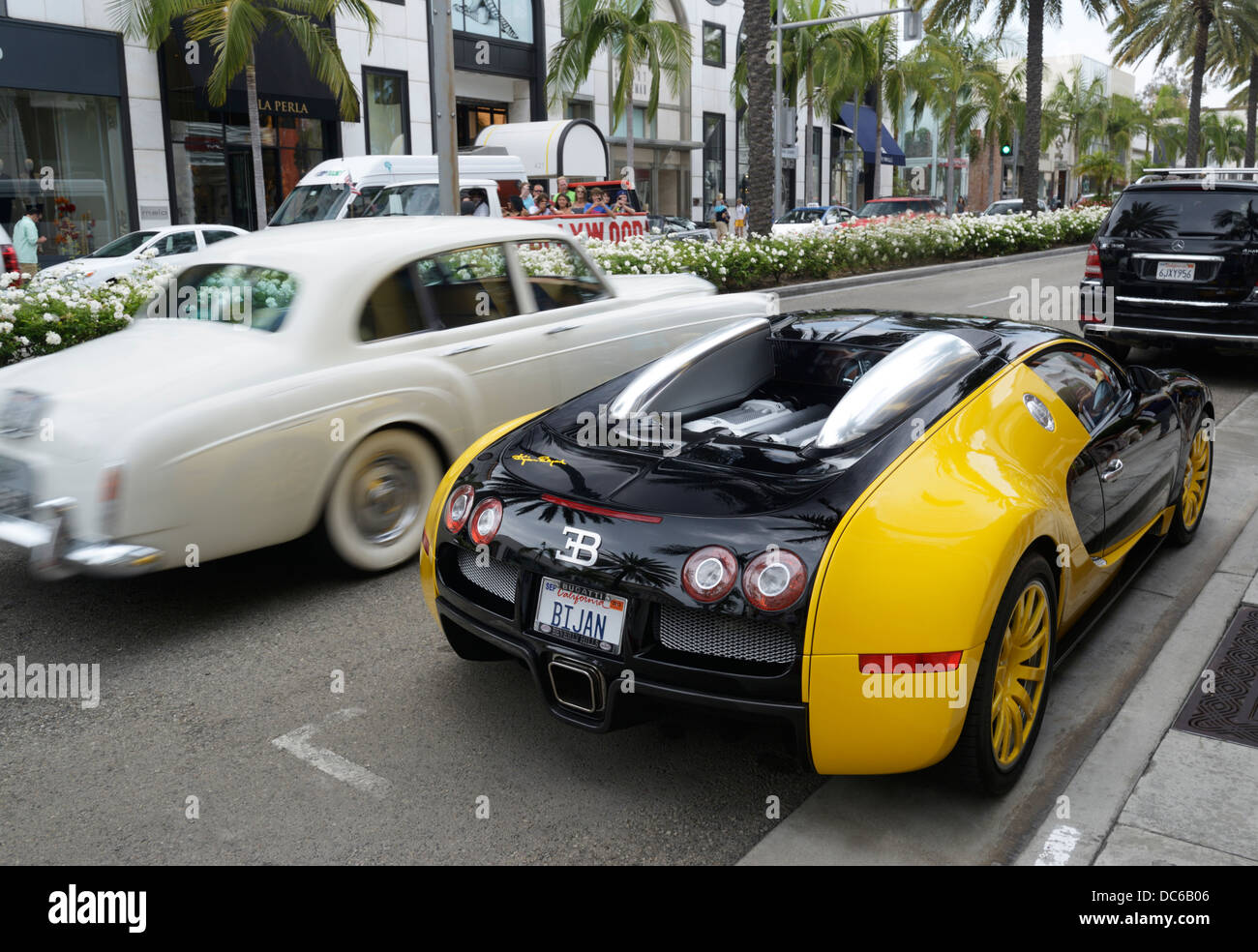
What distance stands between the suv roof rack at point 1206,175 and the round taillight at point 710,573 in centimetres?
796

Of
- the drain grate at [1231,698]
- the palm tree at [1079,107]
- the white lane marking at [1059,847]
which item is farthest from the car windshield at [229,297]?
the palm tree at [1079,107]

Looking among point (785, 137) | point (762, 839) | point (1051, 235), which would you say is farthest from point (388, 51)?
point (762, 839)

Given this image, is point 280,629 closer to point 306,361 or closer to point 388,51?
point 306,361

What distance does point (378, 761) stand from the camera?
369cm

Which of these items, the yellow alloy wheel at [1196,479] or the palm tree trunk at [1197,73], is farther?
the palm tree trunk at [1197,73]

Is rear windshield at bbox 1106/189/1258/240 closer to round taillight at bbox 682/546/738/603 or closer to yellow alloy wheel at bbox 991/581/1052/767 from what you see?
yellow alloy wheel at bbox 991/581/1052/767

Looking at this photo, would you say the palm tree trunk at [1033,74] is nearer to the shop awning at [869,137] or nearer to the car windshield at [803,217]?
the car windshield at [803,217]

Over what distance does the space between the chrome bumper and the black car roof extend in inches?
106

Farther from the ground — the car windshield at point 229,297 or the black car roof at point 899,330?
the car windshield at point 229,297

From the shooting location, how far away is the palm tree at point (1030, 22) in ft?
94.0

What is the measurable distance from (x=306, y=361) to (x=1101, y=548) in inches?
135

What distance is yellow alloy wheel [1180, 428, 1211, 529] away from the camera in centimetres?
556

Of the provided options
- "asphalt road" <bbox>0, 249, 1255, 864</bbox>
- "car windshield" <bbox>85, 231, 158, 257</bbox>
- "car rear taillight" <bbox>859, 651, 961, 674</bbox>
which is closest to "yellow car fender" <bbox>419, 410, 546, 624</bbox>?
"asphalt road" <bbox>0, 249, 1255, 864</bbox>

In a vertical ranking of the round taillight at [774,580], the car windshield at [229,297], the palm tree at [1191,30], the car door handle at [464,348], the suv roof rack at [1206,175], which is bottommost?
the round taillight at [774,580]
